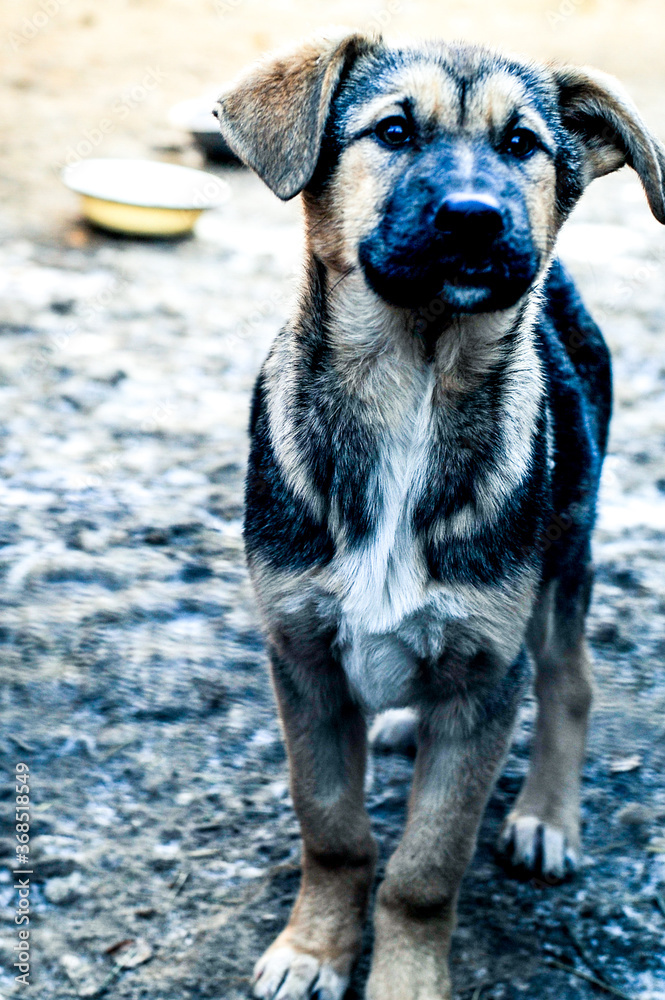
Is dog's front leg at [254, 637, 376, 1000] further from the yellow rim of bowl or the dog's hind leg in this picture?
the yellow rim of bowl

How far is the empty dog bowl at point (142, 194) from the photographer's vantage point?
7398 mm

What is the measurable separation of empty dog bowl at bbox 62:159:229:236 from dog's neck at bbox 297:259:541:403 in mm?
5115

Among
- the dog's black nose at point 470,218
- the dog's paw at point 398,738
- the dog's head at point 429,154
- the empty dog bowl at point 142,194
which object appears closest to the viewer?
the dog's black nose at point 470,218

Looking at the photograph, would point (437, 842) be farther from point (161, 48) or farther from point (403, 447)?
point (161, 48)

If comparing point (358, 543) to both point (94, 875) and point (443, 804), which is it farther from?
point (94, 875)

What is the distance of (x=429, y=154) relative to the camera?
2.45m

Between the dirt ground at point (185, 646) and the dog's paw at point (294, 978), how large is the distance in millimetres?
78

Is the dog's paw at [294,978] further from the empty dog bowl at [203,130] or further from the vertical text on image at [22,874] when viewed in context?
the empty dog bowl at [203,130]

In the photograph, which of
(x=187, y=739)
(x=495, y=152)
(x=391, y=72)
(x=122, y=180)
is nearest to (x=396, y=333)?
(x=495, y=152)

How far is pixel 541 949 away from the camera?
9.38 feet

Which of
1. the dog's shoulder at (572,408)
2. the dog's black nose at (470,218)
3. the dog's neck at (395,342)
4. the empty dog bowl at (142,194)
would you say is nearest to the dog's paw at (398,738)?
the dog's shoulder at (572,408)

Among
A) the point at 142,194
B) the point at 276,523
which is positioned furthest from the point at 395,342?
the point at 142,194

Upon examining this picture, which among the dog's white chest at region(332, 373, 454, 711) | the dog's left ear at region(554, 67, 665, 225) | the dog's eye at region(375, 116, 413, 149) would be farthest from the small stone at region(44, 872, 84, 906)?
the dog's left ear at region(554, 67, 665, 225)

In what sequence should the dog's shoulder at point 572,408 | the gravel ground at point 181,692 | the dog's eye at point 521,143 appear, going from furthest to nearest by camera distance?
1. the dog's shoulder at point 572,408
2. the gravel ground at point 181,692
3. the dog's eye at point 521,143
